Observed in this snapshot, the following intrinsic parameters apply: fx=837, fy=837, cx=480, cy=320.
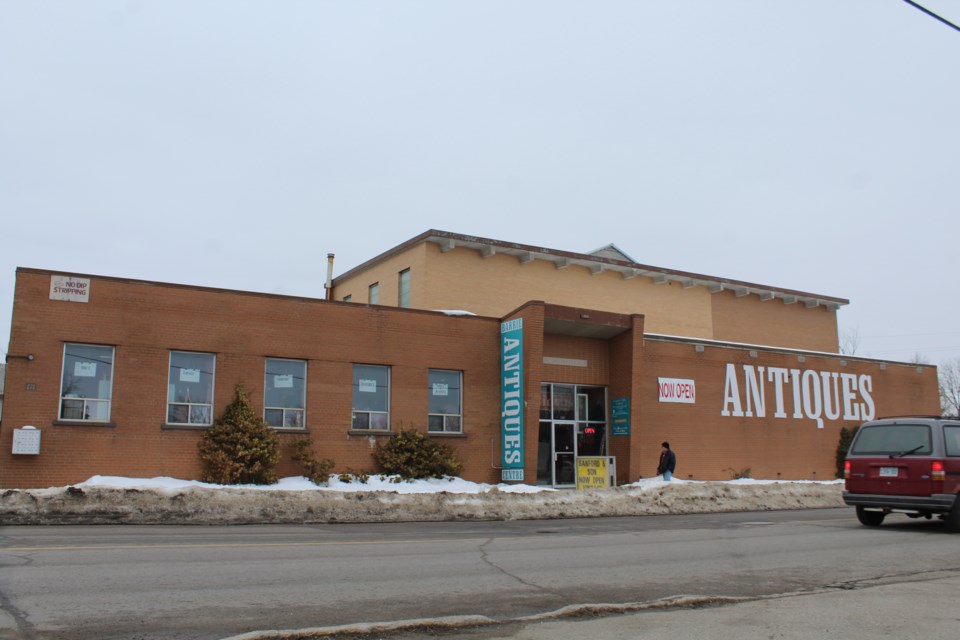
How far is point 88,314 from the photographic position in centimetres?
2053

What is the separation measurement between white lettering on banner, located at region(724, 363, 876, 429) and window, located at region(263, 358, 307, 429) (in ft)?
52.2

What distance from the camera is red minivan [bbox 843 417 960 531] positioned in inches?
553

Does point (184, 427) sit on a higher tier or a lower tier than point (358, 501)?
higher

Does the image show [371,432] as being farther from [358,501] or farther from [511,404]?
[358,501]

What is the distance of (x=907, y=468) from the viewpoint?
1435cm

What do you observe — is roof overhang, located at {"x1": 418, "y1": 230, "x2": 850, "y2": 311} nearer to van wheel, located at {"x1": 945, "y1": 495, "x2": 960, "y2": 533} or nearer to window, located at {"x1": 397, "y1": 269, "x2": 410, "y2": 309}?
window, located at {"x1": 397, "y1": 269, "x2": 410, "y2": 309}

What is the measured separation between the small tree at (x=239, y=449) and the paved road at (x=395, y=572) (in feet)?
18.8

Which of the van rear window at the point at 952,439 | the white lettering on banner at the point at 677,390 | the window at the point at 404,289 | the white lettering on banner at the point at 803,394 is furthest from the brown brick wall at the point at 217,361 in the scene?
the van rear window at the point at 952,439

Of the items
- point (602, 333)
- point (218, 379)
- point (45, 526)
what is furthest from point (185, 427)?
point (602, 333)

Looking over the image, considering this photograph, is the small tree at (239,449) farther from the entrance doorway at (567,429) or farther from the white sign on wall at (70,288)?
the entrance doorway at (567,429)

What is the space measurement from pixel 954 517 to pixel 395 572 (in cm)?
1014

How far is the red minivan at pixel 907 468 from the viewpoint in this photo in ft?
46.1

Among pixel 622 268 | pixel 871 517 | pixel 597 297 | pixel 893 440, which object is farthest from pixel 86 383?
pixel 622 268

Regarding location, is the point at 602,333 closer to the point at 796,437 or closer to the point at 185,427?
the point at 796,437
